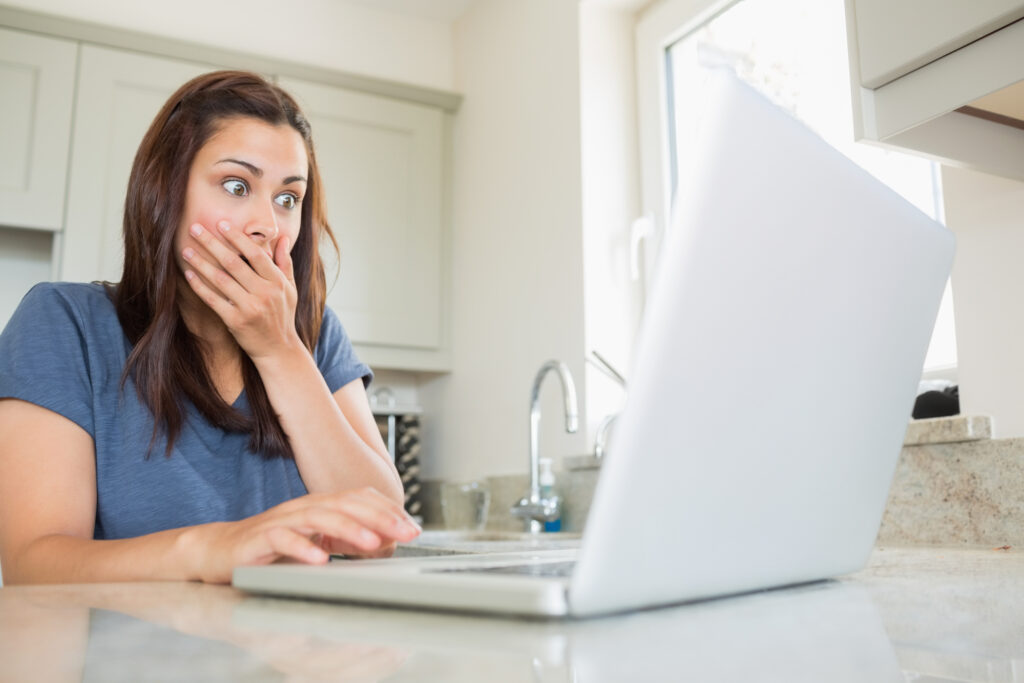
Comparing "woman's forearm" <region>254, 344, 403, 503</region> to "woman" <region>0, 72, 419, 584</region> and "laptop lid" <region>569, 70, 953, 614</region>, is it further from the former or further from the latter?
"laptop lid" <region>569, 70, 953, 614</region>

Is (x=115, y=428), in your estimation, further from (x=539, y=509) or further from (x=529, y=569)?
(x=539, y=509)

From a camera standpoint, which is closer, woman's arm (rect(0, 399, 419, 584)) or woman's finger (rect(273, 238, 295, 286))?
woman's arm (rect(0, 399, 419, 584))

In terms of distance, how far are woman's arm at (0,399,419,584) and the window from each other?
3.86 feet

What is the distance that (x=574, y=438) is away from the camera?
6.83 feet

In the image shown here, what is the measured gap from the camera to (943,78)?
94cm

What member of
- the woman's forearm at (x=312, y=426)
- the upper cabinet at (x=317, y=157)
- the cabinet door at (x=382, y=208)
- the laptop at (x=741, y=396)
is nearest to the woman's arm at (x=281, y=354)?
the woman's forearm at (x=312, y=426)

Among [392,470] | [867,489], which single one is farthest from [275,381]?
[867,489]

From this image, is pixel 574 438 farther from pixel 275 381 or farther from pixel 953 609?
pixel 953 609

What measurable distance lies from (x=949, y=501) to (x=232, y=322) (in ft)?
3.08

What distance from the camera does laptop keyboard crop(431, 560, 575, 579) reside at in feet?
1.36

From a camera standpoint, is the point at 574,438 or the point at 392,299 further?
the point at 392,299

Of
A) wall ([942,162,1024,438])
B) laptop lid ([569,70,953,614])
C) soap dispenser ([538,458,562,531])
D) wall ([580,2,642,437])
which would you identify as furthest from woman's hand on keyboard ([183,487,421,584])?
wall ([580,2,642,437])

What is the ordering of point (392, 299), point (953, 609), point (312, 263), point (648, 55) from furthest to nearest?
point (392, 299), point (648, 55), point (312, 263), point (953, 609)

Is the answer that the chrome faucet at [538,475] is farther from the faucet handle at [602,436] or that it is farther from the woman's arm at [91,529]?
the woman's arm at [91,529]
